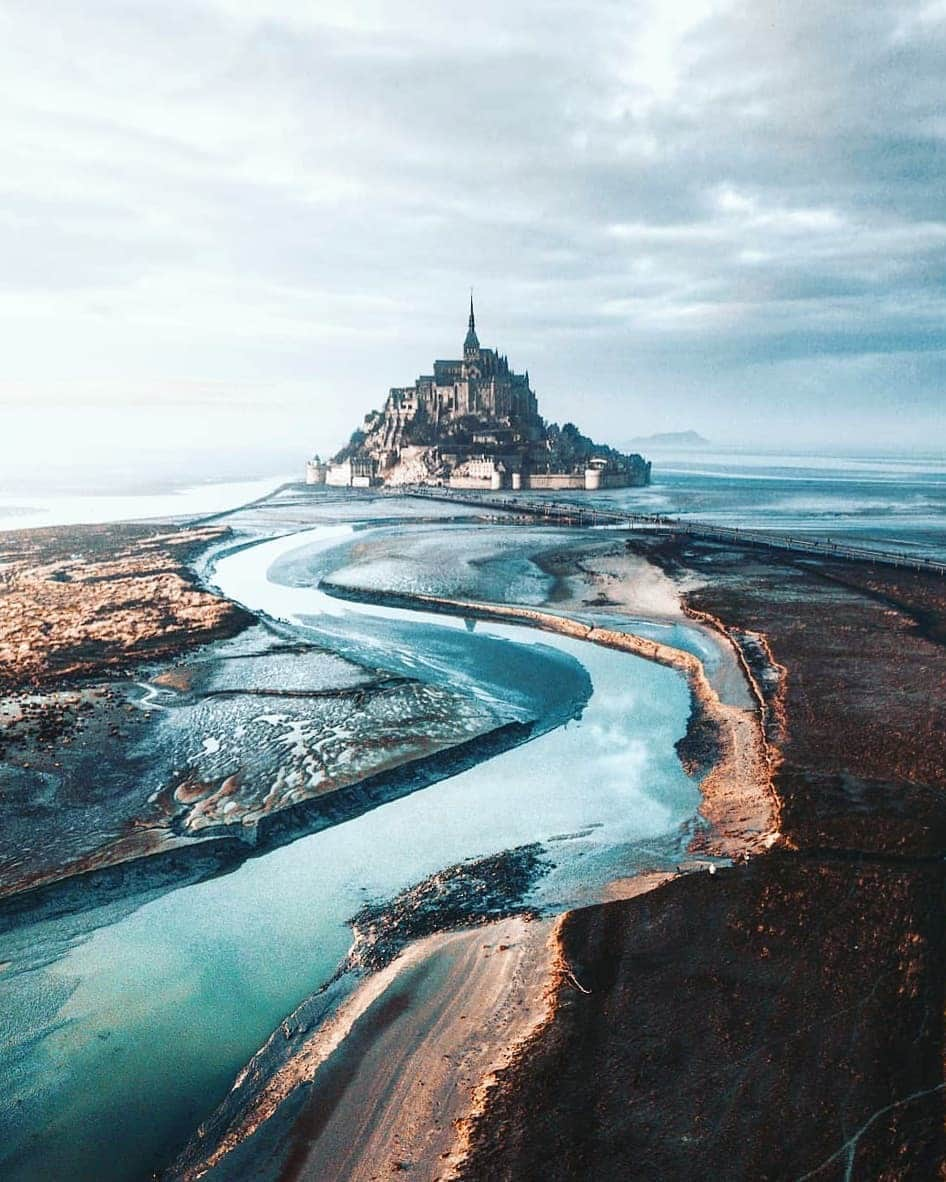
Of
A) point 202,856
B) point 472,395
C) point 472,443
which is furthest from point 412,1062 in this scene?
point 472,395

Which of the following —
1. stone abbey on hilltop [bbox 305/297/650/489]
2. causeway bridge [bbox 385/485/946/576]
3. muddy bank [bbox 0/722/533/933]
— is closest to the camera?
muddy bank [bbox 0/722/533/933]

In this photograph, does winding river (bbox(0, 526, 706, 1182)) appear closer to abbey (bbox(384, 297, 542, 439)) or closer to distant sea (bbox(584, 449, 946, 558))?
distant sea (bbox(584, 449, 946, 558))

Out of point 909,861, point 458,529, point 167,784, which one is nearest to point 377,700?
point 167,784

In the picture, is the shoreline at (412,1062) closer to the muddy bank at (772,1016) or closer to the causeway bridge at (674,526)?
the muddy bank at (772,1016)

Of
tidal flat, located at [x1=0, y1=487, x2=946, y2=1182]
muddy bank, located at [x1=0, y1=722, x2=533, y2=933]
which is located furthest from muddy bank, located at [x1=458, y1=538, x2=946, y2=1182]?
muddy bank, located at [x1=0, y1=722, x2=533, y2=933]

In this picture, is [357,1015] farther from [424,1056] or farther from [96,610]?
[96,610]

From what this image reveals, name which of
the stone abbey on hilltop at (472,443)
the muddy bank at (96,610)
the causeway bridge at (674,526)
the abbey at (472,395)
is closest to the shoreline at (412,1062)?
the muddy bank at (96,610)
